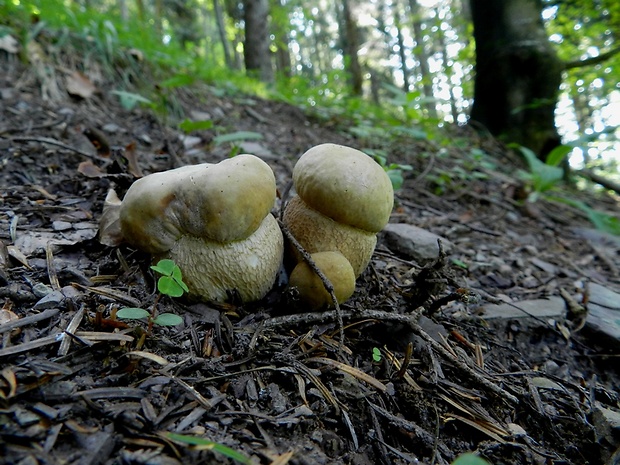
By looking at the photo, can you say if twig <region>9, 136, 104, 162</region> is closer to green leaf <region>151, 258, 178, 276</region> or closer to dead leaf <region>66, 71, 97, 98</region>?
dead leaf <region>66, 71, 97, 98</region>

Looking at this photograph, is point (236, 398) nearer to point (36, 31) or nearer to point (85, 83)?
point (85, 83)

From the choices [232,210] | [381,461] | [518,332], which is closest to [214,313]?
[232,210]

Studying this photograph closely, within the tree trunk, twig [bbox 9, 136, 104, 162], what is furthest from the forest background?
twig [bbox 9, 136, 104, 162]

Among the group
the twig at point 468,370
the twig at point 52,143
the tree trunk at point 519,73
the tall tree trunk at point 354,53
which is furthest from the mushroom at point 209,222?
the tall tree trunk at point 354,53

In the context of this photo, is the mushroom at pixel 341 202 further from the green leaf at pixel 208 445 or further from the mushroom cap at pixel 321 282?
the green leaf at pixel 208 445

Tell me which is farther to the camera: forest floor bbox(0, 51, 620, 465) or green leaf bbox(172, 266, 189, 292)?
green leaf bbox(172, 266, 189, 292)
